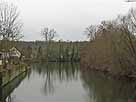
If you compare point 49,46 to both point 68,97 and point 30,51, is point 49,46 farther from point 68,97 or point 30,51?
point 68,97

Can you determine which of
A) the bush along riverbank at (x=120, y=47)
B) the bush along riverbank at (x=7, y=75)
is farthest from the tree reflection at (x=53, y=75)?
the bush along riverbank at (x=120, y=47)

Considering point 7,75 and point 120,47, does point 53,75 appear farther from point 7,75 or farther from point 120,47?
point 7,75

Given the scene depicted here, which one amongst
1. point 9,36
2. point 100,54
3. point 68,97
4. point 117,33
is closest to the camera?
point 68,97

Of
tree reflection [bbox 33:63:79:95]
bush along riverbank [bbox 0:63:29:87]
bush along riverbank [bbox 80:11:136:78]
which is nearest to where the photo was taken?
bush along riverbank [bbox 0:63:29:87]

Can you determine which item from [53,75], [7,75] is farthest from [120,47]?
[7,75]

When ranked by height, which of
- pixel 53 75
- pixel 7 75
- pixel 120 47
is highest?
pixel 120 47

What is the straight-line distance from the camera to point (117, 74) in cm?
3672

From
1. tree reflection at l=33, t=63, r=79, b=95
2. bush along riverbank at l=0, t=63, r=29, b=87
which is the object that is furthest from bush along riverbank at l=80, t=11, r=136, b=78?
bush along riverbank at l=0, t=63, r=29, b=87

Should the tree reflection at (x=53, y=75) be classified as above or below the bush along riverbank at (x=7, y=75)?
below

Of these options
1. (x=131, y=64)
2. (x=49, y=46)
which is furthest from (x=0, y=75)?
(x=49, y=46)

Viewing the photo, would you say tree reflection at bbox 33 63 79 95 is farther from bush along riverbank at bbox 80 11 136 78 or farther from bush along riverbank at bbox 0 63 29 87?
bush along riverbank at bbox 80 11 136 78

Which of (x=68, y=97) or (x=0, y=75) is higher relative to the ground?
(x=0, y=75)

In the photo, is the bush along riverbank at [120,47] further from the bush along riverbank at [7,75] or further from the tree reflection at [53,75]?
the bush along riverbank at [7,75]

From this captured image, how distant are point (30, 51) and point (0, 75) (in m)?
67.2
